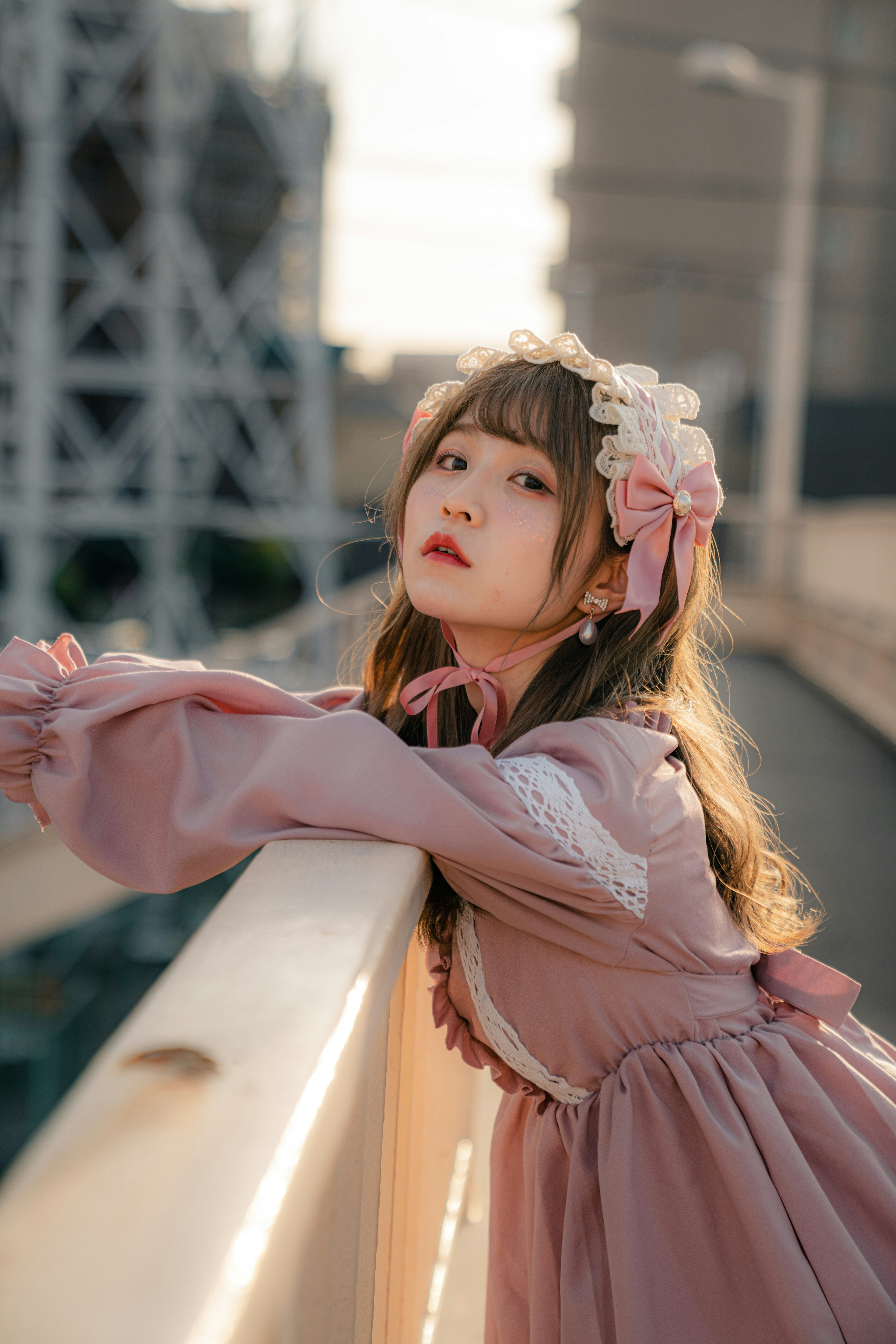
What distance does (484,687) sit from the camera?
1.32m

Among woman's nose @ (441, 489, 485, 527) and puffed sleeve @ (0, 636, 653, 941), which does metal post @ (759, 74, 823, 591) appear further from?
puffed sleeve @ (0, 636, 653, 941)

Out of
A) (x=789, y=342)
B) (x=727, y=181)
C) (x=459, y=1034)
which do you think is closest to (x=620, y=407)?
(x=459, y=1034)

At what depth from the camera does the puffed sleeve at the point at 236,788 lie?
0.93 m

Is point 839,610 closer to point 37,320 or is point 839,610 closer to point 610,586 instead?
point 37,320

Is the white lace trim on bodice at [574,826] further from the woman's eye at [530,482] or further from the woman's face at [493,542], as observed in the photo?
the woman's eye at [530,482]

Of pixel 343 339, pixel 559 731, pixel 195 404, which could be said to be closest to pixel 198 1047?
pixel 559 731

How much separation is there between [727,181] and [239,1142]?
21.8 metres

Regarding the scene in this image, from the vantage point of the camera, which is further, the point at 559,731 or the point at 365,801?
the point at 559,731

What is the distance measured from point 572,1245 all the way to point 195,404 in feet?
31.1

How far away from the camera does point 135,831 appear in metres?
0.98

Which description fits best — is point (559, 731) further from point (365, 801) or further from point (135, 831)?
point (135, 831)

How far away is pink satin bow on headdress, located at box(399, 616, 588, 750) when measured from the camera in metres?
1.31

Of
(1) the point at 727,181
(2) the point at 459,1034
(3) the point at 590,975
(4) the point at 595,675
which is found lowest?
(2) the point at 459,1034

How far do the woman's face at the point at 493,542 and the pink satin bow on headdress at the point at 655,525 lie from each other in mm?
47
